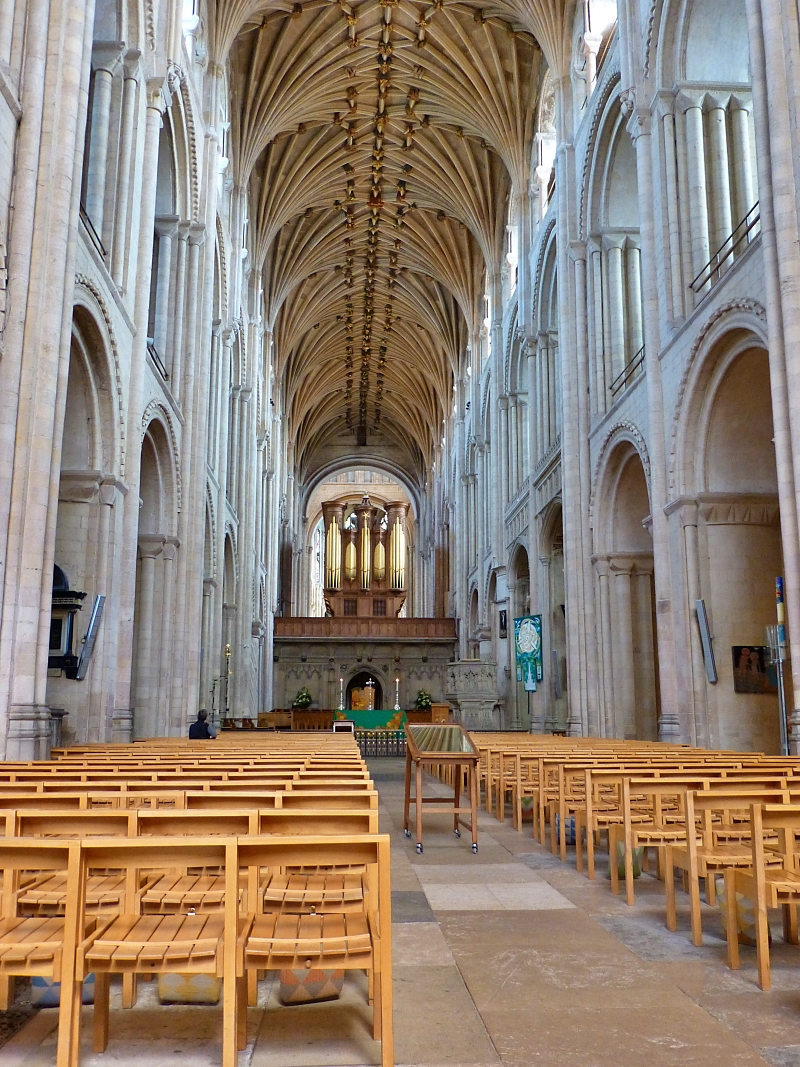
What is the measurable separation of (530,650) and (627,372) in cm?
733

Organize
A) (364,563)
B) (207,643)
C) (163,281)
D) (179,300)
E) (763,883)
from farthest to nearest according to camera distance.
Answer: (364,563), (207,643), (179,300), (163,281), (763,883)

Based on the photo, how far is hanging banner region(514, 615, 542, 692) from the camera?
20.5m

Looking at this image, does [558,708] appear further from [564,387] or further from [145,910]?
[145,910]

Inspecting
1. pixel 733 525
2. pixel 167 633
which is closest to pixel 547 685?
pixel 733 525

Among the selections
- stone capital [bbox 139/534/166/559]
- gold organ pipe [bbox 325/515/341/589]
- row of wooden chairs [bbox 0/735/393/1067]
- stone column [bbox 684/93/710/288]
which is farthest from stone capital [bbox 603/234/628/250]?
gold organ pipe [bbox 325/515/341/589]

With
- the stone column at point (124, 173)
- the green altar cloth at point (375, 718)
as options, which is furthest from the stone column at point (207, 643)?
the stone column at point (124, 173)

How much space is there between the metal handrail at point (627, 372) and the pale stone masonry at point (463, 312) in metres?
0.12

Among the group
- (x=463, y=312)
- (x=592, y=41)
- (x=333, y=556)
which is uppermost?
(x=463, y=312)

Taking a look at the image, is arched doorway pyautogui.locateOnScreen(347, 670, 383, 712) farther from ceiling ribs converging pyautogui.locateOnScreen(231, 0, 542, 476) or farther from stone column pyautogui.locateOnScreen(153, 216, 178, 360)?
stone column pyautogui.locateOnScreen(153, 216, 178, 360)

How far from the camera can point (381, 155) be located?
28.6m

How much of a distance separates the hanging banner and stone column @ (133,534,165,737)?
8.93 m

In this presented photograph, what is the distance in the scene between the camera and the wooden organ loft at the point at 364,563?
44.5 meters

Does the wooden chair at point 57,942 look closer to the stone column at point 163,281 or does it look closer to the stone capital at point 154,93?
the stone capital at point 154,93

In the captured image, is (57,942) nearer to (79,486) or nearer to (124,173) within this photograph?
(79,486)
